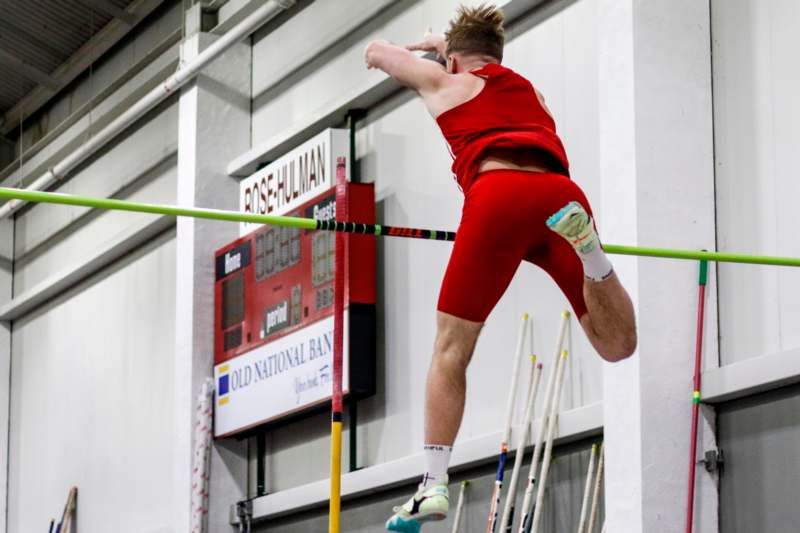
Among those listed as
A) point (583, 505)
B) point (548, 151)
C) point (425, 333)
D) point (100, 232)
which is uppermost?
point (100, 232)

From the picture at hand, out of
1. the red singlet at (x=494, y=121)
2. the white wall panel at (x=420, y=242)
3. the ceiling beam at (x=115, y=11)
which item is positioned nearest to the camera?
the red singlet at (x=494, y=121)

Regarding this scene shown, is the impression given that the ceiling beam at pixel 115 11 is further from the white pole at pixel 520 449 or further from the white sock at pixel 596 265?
the white sock at pixel 596 265

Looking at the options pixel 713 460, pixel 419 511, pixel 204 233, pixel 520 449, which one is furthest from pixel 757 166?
pixel 204 233

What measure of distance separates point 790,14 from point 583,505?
2.46 meters

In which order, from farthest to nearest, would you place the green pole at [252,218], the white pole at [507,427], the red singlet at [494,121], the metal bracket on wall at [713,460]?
the white pole at [507,427] → the metal bracket on wall at [713,460] → the green pole at [252,218] → the red singlet at [494,121]

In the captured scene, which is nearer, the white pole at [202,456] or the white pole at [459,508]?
the white pole at [459,508]

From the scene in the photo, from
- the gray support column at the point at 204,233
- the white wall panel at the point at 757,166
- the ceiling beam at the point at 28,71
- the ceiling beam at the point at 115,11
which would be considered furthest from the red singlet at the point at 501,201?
the ceiling beam at the point at 28,71

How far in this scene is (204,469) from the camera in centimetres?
1024

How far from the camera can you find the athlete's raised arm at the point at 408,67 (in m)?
4.50

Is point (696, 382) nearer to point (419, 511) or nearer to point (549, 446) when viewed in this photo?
point (549, 446)

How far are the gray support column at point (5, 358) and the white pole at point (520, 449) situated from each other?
7.90m

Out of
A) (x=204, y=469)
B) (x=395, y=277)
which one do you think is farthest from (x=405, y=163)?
(x=204, y=469)

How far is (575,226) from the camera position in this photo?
4.09 metres

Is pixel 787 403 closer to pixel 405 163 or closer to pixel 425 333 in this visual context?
pixel 425 333
